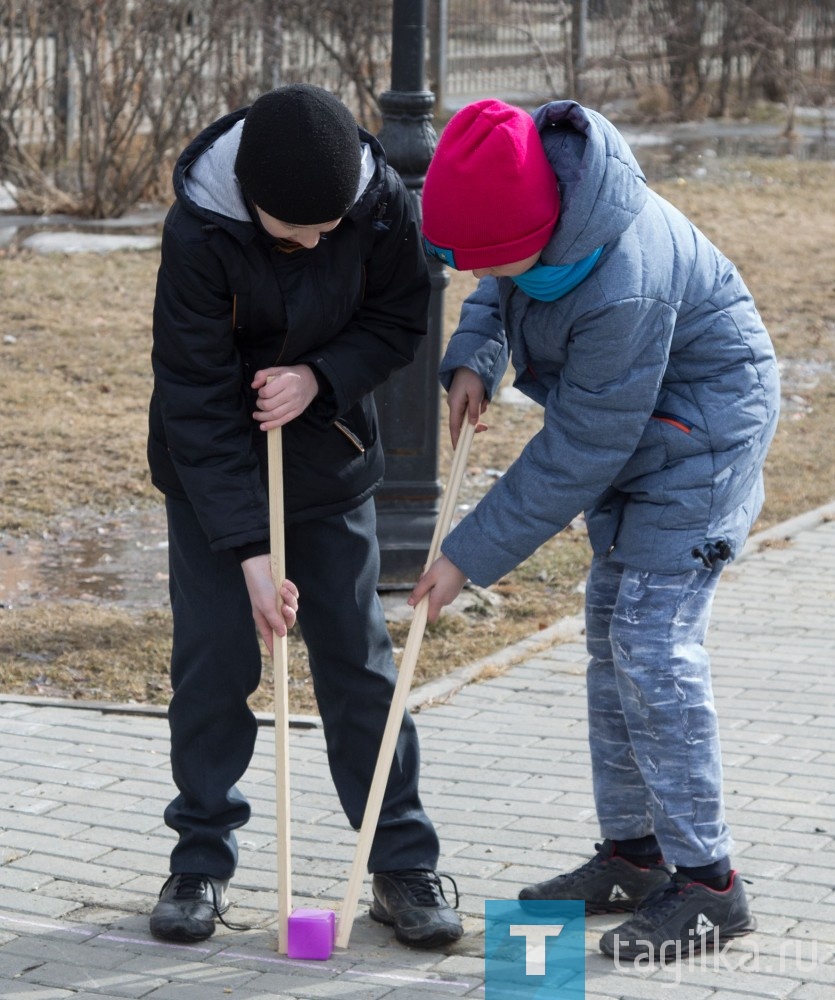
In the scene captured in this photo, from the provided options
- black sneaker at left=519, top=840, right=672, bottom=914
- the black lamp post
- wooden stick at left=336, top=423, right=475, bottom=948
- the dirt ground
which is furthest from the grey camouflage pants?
the black lamp post

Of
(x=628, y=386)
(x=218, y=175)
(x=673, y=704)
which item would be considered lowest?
(x=673, y=704)

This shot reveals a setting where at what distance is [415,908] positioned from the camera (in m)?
3.33

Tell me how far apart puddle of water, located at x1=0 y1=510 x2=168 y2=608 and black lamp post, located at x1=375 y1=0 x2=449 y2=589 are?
2.94 ft

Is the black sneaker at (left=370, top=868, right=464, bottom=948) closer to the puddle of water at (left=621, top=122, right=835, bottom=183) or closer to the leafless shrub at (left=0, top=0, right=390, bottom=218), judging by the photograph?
the leafless shrub at (left=0, top=0, right=390, bottom=218)

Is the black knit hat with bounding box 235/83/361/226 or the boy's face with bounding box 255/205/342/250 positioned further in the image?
the boy's face with bounding box 255/205/342/250

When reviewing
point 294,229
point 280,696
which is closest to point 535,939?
point 280,696

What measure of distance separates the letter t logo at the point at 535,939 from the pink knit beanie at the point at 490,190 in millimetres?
1405

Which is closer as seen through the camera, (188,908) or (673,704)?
(673,704)

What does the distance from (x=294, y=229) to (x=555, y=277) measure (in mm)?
497

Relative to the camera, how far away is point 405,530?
586 cm

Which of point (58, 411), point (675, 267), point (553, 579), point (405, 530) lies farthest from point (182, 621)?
point (58, 411)

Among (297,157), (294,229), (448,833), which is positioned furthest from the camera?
(448,833)

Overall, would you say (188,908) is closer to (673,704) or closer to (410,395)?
(673,704)

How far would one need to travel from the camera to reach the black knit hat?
2.86 metres
